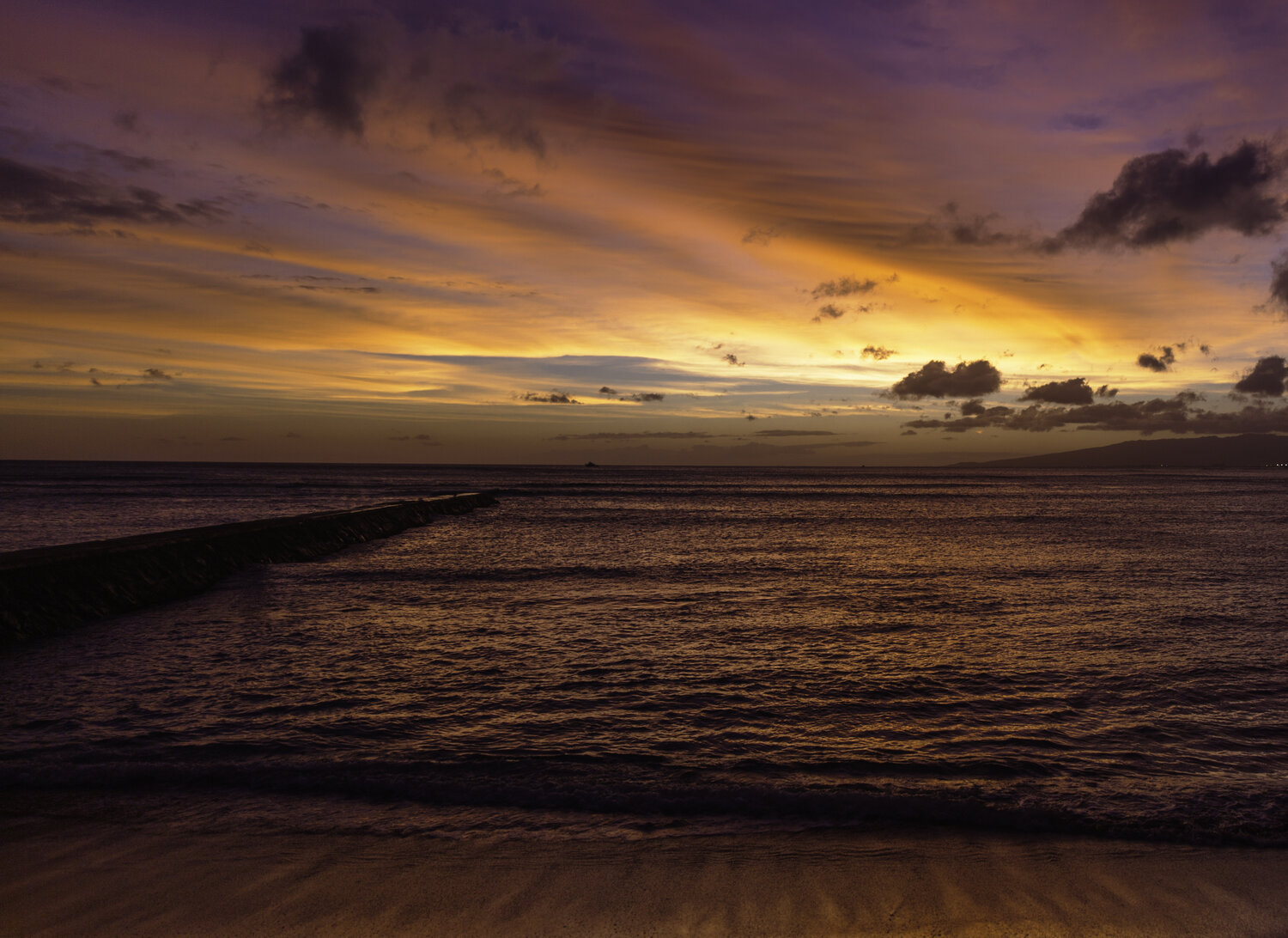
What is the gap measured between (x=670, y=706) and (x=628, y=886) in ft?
16.8

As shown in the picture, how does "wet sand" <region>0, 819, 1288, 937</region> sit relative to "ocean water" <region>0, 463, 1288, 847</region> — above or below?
above

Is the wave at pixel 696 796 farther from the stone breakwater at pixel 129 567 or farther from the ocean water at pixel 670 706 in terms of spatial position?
the stone breakwater at pixel 129 567

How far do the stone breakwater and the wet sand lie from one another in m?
12.2

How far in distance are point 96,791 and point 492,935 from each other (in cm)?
543

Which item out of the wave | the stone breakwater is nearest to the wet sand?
the wave

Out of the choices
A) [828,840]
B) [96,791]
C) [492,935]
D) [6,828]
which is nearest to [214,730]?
[96,791]

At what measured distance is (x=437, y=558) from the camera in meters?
31.2

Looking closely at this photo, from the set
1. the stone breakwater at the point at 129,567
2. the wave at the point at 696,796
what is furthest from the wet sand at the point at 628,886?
the stone breakwater at the point at 129,567

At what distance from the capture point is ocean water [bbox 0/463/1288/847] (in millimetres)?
7594

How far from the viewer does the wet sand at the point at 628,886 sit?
17.8ft

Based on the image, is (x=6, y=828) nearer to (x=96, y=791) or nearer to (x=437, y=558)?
(x=96, y=791)

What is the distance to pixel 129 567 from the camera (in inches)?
805

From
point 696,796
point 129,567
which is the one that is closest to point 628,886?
point 696,796

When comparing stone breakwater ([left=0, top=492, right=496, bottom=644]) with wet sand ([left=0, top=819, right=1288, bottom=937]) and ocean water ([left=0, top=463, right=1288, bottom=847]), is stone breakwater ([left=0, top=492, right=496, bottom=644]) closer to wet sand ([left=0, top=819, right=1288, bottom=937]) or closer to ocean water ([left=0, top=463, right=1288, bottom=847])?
ocean water ([left=0, top=463, right=1288, bottom=847])
